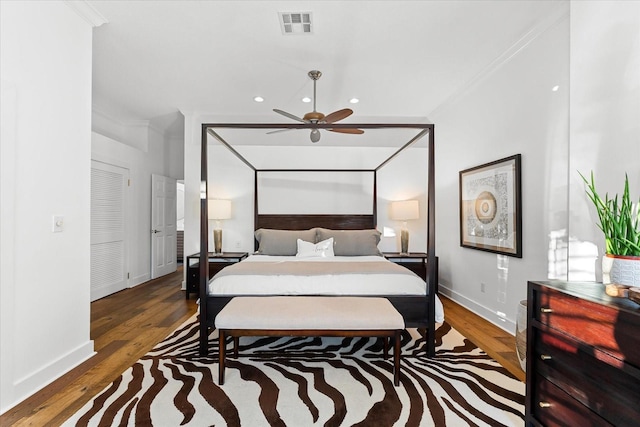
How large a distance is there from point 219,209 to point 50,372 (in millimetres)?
3089

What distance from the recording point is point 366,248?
4492 millimetres

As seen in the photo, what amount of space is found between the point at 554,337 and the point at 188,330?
10.1 feet

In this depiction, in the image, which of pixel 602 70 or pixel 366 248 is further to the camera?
pixel 366 248

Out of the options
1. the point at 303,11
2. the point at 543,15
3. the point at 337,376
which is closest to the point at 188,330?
the point at 337,376

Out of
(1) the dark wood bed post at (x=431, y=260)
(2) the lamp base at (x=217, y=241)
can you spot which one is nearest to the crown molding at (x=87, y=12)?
(1) the dark wood bed post at (x=431, y=260)

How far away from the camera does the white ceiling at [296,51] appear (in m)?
2.70

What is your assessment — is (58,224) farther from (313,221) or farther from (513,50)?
(513,50)

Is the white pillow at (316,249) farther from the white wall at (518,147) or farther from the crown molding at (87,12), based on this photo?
the crown molding at (87,12)

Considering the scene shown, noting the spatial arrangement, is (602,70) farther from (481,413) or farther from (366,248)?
(366,248)

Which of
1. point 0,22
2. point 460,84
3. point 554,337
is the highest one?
point 460,84

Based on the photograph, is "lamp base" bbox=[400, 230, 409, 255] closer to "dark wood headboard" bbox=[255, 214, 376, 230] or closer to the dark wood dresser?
"dark wood headboard" bbox=[255, 214, 376, 230]

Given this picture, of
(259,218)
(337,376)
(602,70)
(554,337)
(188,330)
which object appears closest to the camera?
(554,337)

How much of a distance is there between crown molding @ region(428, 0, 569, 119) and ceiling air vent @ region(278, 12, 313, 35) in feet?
6.22

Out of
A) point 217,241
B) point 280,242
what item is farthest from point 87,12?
point 217,241
